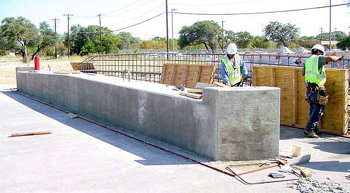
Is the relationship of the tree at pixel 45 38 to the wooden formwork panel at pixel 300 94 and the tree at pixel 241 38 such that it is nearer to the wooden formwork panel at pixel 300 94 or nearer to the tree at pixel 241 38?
the tree at pixel 241 38

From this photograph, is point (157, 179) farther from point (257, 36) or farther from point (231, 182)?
point (257, 36)

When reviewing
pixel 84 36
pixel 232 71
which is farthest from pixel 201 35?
pixel 232 71

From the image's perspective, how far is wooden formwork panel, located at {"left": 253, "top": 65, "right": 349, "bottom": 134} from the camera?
338 inches

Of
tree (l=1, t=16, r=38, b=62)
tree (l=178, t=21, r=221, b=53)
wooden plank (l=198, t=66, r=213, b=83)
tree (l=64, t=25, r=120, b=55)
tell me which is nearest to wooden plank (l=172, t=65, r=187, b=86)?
wooden plank (l=198, t=66, r=213, b=83)

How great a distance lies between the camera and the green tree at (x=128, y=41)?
342 ft

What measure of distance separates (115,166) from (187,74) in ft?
29.1

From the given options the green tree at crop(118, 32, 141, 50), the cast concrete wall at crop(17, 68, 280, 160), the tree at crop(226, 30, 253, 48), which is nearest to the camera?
the cast concrete wall at crop(17, 68, 280, 160)

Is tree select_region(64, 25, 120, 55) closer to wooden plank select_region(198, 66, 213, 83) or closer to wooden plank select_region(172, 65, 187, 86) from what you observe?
wooden plank select_region(172, 65, 187, 86)

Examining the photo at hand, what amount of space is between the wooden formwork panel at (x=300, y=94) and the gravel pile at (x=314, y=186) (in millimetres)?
3447

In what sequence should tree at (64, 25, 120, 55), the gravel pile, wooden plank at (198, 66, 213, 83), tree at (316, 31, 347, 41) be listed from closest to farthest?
1. the gravel pile
2. wooden plank at (198, 66, 213, 83)
3. tree at (64, 25, 120, 55)
4. tree at (316, 31, 347, 41)

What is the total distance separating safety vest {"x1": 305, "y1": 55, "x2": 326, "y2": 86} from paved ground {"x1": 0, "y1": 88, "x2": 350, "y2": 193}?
1.21m

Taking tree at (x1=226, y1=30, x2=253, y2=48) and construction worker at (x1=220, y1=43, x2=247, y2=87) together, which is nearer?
construction worker at (x1=220, y1=43, x2=247, y2=87)

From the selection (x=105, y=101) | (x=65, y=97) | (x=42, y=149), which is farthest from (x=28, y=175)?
(x=65, y=97)

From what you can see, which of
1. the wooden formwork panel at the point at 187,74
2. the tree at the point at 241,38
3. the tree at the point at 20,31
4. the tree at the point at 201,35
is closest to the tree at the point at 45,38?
the tree at the point at 20,31
